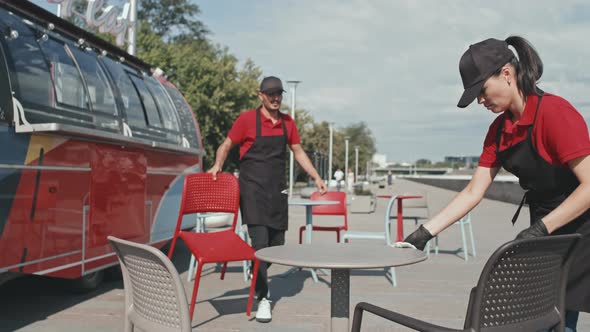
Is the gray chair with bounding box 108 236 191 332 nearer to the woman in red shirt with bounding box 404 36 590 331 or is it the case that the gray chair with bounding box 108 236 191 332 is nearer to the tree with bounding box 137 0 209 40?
the woman in red shirt with bounding box 404 36 590 331

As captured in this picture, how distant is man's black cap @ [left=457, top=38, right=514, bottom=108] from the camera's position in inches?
104

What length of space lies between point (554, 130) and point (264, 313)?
336cm

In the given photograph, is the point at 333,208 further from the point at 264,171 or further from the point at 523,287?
the point at 523,287

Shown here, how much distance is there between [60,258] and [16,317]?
0.63 meters

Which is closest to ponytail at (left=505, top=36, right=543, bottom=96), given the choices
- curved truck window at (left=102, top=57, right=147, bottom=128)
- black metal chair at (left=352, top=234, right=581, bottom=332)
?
black metal chair at (left=352, top=234, right=581, bottom=332)

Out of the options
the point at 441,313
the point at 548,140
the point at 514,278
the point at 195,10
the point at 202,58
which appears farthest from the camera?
the point at 195,10

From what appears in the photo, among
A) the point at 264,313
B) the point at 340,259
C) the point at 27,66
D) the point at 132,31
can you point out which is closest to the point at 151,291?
the point at 340,259

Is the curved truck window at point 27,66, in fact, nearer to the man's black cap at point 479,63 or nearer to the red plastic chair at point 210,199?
the red plastic chair at point 210,199

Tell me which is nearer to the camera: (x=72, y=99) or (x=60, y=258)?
(x=60, y=258)

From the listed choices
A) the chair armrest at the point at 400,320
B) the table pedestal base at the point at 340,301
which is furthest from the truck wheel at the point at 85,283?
the chair armrest at the point at 400,320

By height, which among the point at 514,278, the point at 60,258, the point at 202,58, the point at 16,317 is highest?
the point at 202,58

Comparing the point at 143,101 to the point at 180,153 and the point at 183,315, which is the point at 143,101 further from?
the point at 183,315

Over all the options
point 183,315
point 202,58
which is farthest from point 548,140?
point 202,58

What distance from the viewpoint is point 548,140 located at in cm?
260
